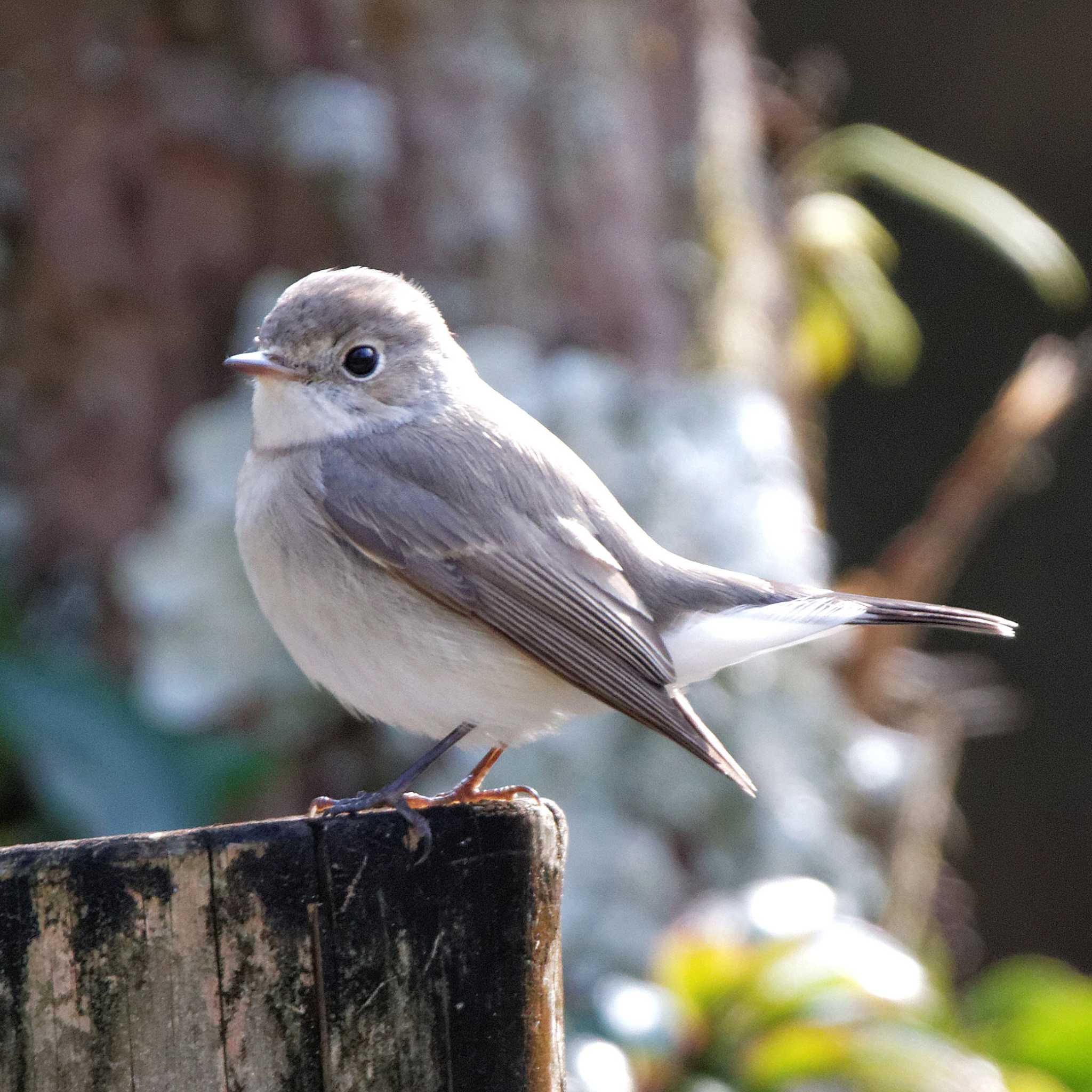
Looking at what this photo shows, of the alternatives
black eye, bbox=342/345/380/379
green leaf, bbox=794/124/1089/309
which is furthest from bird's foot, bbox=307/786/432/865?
green leaf, bbox=794/124/1089/309

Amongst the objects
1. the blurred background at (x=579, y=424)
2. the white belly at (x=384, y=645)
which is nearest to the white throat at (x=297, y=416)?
the white belly at (x=384, y=645)

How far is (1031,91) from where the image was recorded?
6848 millimetres

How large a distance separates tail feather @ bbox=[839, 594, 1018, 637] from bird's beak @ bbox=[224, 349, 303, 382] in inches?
42.3

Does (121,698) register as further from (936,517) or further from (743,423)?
(936,517)

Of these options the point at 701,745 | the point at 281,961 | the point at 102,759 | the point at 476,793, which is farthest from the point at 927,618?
the point at 102,759

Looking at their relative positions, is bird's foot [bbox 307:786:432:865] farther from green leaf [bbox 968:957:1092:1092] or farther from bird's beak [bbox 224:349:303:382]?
green leaf [bbox 968:957:1092:1092]

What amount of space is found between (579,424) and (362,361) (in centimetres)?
154

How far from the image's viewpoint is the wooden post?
153cm

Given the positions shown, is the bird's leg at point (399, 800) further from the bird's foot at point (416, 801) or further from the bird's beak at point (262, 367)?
the bird's beak at point (262, 367)

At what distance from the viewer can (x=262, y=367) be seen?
262 centimetres

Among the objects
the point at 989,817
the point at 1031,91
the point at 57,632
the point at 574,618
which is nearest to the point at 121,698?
the point at 57,632

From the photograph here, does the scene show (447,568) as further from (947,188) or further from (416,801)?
(947,188)

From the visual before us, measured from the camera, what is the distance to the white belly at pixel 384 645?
247cm

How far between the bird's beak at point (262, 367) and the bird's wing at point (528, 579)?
148mm
